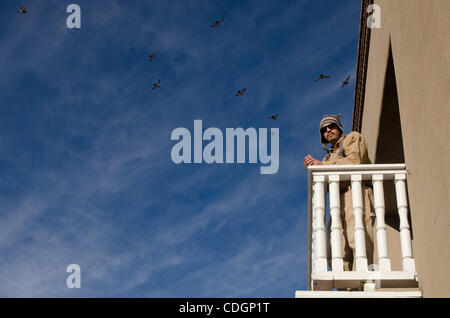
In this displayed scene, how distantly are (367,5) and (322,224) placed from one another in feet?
11.6

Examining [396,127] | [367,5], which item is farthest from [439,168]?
[367,5]

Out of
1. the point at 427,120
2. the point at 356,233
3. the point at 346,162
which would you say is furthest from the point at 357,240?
the point at 427,120

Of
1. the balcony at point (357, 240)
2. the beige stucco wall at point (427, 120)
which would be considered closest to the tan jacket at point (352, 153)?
the balcony at point (357, 240)

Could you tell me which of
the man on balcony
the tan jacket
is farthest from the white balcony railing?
the tan jacket

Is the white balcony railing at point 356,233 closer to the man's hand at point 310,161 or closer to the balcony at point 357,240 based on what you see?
the balcony at point 357,240

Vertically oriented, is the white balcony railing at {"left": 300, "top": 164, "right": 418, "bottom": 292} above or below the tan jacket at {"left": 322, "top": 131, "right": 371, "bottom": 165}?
below

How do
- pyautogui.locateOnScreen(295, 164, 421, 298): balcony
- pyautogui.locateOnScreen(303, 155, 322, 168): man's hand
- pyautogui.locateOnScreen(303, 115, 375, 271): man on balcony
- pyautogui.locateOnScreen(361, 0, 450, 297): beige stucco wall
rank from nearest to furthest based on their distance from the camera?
pyautogui.locateOnScreen(361, 0, 450, 297): beige stucco wall
pyautogui.locateOnScreen(295, 164, 421, 298): balcony
pyautogui.locateOnScreen(303, 115, 375, 271): man on balcony
pyautogui.locateOnScreen(303, 155, 322, 168): man's hand

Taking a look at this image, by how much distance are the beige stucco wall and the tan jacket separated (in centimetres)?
69

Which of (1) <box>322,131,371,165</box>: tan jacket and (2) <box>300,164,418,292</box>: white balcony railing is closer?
(2) <box>300,164,418,292</box>: white balcony railing

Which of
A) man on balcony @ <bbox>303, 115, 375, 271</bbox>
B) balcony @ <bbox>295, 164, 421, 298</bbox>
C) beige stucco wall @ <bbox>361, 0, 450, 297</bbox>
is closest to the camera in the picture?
beige stucco wall @ <bbox>361, 0, 450, 297</bbox>

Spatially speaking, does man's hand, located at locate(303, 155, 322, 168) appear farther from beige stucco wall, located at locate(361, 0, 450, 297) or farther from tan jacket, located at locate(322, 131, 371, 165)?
beige stucco wall, located at locate(361, 0, 450, 297)

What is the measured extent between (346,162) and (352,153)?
0.40 feet

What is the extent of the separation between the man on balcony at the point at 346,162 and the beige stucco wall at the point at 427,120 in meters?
0.57

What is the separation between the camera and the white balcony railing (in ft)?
15.7
